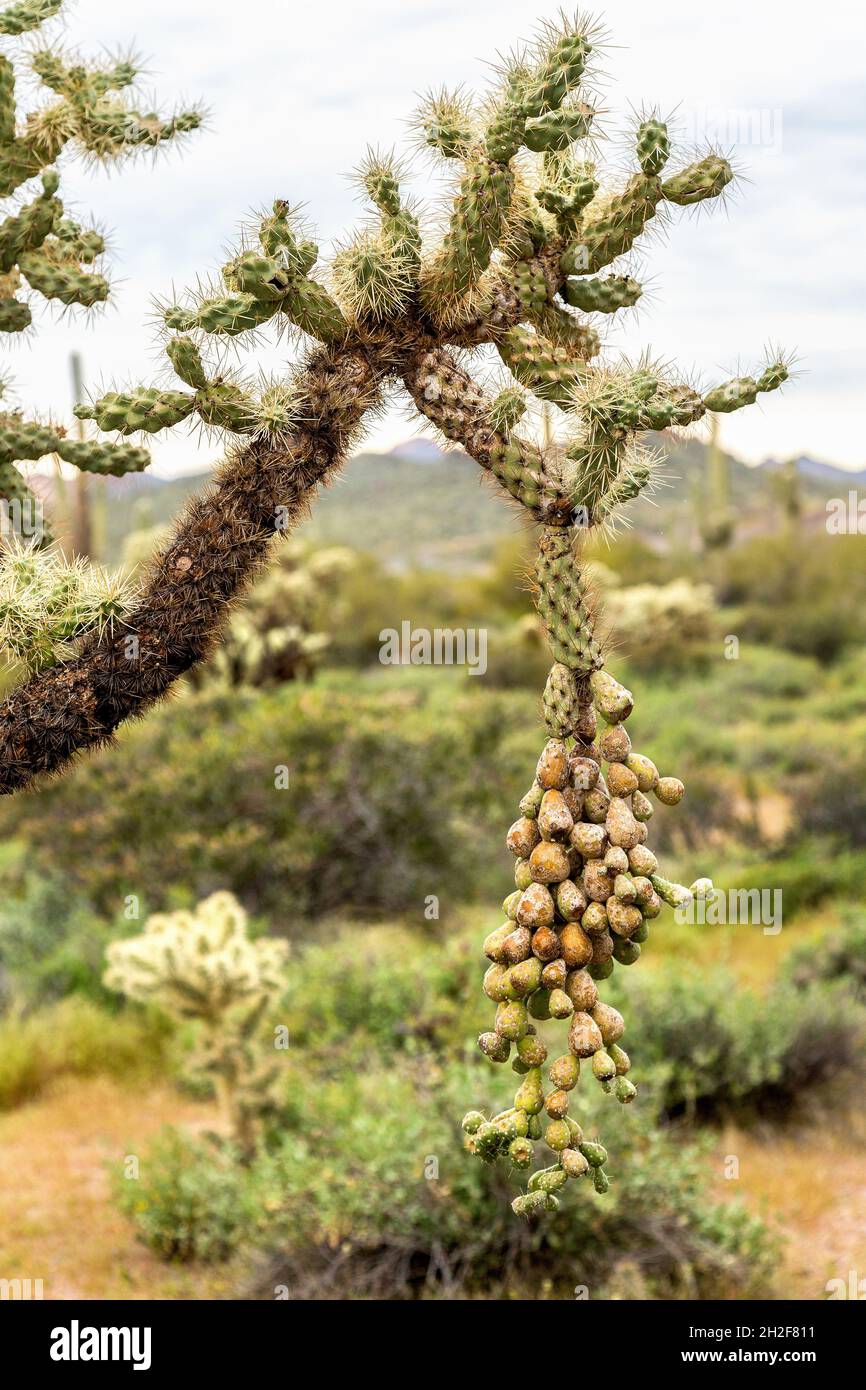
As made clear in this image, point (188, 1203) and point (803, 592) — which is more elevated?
point (803, 592)

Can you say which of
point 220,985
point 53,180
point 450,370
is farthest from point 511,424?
point 220,985

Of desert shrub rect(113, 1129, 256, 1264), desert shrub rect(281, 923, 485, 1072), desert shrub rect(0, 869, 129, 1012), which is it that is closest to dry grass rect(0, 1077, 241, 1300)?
desert shrub rect(113, 1129, 256, 1264)

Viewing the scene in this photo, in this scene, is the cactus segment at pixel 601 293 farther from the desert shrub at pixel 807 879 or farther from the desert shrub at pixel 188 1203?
the desert shrub at pixel 807 879

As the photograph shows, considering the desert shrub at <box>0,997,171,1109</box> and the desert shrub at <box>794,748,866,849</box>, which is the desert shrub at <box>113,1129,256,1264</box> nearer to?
the desert shrub at <box>0,997,171,1109</box>

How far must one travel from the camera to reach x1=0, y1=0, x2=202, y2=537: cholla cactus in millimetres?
2734

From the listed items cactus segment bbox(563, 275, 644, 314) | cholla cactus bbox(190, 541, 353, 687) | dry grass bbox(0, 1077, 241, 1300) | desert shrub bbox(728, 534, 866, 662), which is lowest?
dry grass bbox(0, 1077, 241, 1300)

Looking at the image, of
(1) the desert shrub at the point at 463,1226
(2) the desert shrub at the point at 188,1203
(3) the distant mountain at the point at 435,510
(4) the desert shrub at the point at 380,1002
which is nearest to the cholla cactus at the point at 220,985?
(2) the desert shrub at the point at 188,1203

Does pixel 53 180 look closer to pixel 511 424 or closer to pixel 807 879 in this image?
pixel 511 424

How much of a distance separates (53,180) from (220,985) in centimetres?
492

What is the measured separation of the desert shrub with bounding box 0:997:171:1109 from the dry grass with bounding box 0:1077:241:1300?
0.12 m

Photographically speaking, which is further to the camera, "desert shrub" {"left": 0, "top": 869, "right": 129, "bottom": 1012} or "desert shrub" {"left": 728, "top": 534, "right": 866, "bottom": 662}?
"desert shrub" {"left": 728, "top": 534, "right": 866, "bottom": 662}

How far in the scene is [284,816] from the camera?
1091cm
